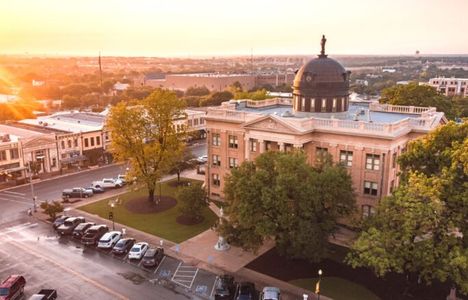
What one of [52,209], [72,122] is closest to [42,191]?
[52,209]

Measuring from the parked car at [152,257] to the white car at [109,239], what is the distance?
568 centimetres

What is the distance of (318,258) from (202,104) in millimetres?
114544

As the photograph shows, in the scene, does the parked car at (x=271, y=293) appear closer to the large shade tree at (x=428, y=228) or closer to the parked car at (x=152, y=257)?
the large shade tree at (x=428, y=228)

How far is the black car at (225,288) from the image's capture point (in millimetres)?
36781

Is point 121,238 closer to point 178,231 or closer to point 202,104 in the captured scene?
point 178,231

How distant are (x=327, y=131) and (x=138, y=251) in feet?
87.9

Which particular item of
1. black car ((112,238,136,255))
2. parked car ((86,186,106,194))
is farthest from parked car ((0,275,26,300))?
parked car ((86,186,106,194))

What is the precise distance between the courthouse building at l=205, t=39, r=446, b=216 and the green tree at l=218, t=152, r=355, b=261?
8149 millimetres

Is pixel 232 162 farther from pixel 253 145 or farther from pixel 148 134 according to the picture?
pixel 148 134

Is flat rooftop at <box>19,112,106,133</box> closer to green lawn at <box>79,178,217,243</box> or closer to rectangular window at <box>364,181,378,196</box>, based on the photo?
green lawn at <box>79,178,217,243</box>

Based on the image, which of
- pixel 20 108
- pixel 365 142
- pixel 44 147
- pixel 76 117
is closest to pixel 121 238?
pixel 365 142

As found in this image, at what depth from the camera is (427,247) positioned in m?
32.5

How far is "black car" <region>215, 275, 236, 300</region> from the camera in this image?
36781 mm

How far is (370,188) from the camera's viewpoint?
51125mm
